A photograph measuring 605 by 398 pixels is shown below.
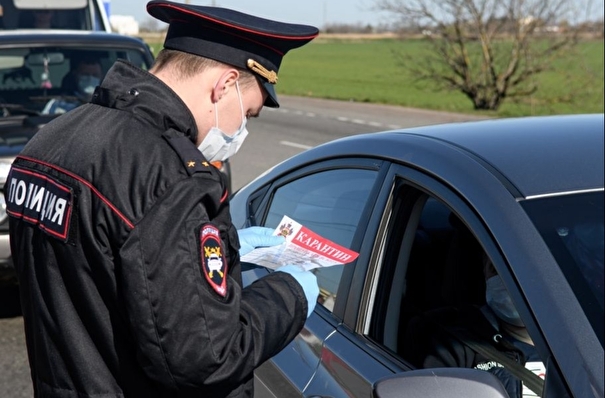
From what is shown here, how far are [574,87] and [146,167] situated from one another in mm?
27989

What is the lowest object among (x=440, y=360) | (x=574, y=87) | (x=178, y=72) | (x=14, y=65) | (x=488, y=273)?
(x=574, y=87)

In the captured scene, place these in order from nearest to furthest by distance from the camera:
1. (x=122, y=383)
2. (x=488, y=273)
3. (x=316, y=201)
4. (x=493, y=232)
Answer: (x=122, y=383) < (x=493, y=232) < (x=488, y=273) < (x=316, y=201)

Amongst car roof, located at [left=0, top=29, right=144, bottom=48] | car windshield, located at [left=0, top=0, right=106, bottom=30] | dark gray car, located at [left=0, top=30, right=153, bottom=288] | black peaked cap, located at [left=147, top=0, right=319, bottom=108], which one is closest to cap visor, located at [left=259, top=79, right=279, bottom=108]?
black peaked cap, located at [left=147, top=0, right=319, bottom=108]

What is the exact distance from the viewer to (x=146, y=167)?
1.91 m

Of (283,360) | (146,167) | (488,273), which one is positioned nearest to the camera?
(146,167)

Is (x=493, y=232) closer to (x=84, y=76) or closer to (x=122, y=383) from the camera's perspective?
(x=122, y=383)

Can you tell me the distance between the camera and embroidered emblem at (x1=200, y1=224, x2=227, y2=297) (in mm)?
1883

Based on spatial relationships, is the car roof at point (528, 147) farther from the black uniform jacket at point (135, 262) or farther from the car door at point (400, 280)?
the black uniform jacket at point (135, 262)

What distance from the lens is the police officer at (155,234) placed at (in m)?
1.87

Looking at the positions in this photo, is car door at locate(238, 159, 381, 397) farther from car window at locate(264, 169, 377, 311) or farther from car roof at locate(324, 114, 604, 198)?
car roof at locate(324, 114, 604, 198)

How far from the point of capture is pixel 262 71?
7.11 feet

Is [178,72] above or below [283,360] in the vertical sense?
above

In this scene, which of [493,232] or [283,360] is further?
[283,360]

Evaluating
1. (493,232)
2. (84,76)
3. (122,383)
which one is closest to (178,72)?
(122,383)
